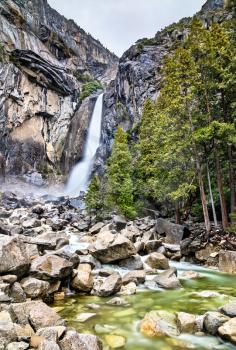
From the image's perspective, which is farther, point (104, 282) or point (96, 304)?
point (104, 282)

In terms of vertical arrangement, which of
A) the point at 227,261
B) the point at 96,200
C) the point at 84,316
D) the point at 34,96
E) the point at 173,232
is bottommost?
the point at 84,316

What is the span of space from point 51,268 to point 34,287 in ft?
3.15

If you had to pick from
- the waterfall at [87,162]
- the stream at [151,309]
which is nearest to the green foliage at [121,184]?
the stream at [151,309]

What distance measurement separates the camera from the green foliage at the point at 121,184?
29.4 metres

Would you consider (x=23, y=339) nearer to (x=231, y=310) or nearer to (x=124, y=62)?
(x=231, y=310)

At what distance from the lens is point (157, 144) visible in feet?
86.7

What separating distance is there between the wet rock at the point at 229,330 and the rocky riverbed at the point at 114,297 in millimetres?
19

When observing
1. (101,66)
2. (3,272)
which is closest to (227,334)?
(3,272)

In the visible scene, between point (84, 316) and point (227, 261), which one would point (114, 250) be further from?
point (84, 316)

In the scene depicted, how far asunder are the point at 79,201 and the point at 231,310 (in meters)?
38.9

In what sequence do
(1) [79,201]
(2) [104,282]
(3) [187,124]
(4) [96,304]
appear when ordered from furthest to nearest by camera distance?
(1) [79,201] → (3) [187,124] → (2) [104,282] → (4) [96,304]

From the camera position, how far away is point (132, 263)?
13016mm

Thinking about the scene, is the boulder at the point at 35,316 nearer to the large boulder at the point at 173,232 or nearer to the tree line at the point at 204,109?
the tree line at the point at 204,109

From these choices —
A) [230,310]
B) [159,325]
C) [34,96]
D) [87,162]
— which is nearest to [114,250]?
[159,325]
